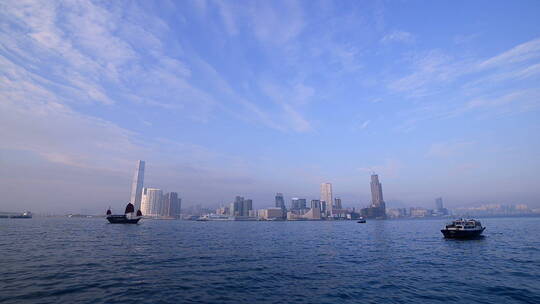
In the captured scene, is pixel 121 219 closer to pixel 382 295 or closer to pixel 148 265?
pixel 148 265

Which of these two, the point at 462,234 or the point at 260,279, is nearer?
the point at 260,279

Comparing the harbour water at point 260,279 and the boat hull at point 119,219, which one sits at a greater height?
the boat hull at point 119,219

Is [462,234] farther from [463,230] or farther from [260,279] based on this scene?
[260,279]

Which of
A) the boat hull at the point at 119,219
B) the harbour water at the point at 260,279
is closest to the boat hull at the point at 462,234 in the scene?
the harbour water at the point at 260,279

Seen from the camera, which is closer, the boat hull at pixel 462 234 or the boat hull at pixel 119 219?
the boat hull at pixel 462 234

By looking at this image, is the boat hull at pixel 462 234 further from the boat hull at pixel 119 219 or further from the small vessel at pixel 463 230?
the boat hull at pixel 119 219

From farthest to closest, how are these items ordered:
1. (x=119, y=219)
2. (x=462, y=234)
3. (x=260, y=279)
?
(x=119, y=219) → (x=462, y=234) → (x=260, y=279)

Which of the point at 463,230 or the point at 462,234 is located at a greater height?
the point at 463,230

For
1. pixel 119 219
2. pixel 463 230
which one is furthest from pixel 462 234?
pixel 119 219

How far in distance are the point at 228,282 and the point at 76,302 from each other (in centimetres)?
1264

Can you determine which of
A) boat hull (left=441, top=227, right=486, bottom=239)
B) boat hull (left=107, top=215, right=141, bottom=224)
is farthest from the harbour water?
boat hull (left=107, top=215, right=141, bottom=224)

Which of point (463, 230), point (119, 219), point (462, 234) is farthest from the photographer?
point (119, 219)

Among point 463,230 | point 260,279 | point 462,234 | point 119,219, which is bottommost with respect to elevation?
point 260,279

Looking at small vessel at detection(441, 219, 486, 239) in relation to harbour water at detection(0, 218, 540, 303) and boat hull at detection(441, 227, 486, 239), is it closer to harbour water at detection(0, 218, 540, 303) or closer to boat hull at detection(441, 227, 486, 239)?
boat hull at detection(441, 227, 486, 239)
